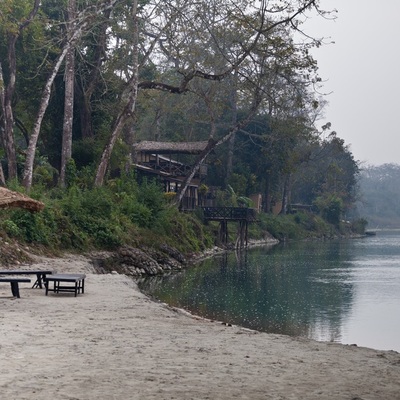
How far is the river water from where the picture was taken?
19.5 m

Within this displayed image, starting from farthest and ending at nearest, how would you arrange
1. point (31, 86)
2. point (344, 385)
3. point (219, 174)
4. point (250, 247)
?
point (219, 174) → point (250, 247) → point (31, 86) → point (344, 385)

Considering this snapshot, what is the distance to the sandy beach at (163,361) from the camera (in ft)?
26.6

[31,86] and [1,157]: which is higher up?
[31,86]

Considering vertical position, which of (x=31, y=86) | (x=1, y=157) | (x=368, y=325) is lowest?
(x=368, y=325)

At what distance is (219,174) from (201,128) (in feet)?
17.5

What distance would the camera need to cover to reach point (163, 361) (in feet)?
32.4

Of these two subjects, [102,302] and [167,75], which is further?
[167,75]

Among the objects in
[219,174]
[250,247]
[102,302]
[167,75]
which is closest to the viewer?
[102,302]

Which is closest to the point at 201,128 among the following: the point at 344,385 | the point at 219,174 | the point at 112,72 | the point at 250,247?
the point at 219,174

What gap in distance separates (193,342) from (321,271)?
85.9 feet

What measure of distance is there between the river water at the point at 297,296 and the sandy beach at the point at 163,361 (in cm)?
521

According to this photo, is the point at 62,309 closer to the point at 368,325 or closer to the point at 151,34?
the point at 368,325

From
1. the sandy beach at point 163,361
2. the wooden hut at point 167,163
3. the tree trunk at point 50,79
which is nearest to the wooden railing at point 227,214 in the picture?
the wooden hut at point 167,163

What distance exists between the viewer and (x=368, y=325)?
20422 mm
